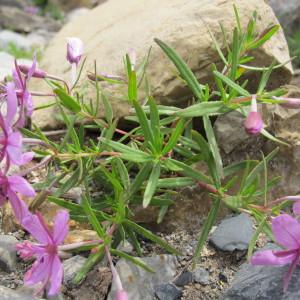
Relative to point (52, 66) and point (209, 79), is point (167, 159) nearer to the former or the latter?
point (209, 79)

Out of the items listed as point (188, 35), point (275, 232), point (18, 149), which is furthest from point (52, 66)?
point (275, 232)

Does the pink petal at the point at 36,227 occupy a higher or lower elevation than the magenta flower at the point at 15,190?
lower

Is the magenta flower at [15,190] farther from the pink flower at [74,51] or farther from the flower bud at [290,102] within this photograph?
the flower bud at [290,102]

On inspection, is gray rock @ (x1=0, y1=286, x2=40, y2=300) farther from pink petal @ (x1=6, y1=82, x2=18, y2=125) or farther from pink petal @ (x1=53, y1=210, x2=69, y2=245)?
pink petal @ (x1=6, y1=82, x2=18, y2=125)

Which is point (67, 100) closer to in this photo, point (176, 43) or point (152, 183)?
point (152, 183)

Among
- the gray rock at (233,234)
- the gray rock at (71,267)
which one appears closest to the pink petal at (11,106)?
the gray rock at (71,267)

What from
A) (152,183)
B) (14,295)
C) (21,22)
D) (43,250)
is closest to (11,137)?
(43,250)

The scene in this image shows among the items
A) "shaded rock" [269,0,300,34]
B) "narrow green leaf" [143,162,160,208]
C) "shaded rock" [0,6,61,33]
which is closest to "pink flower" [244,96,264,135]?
"narrow green leaf" [143,162,160,208]
